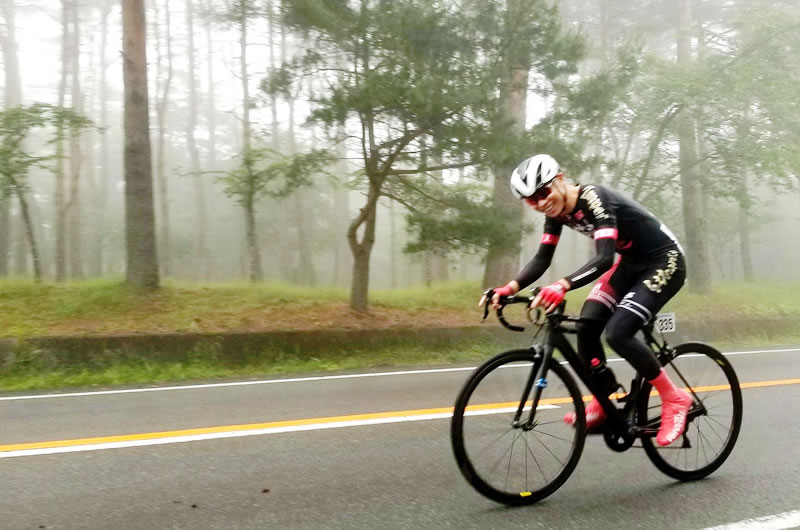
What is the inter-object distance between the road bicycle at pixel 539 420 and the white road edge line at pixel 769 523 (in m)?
0.63

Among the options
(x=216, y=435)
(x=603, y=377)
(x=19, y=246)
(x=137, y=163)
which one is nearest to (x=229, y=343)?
(x=137, y=163)

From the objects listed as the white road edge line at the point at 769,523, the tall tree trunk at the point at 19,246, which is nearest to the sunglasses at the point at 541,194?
the white road edge line at the point at 769,523

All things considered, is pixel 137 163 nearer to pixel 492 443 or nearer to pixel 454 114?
pixel 454 114

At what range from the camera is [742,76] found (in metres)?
14.8

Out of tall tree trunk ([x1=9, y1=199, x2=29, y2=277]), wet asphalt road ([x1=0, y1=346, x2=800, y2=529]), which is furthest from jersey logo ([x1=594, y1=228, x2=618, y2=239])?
tall tree trunk ([x1=9, y1=199, x2=29, y2=277])

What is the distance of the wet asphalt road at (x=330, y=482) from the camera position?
3.28 meters

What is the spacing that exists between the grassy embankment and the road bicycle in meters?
6.03

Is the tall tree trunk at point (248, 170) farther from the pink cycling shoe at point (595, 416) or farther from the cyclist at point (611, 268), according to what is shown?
the pink cycling shoe at point (595, 416)

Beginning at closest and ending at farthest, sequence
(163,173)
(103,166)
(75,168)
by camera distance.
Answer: (75,168) → (163,173) → (103,166)

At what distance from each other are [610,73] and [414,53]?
4.19 meters

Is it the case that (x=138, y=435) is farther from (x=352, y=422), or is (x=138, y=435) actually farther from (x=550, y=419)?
(x=550, y=419)

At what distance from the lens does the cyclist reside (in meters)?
3.45

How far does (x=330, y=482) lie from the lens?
12.5ft

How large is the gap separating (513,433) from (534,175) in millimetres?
1488
